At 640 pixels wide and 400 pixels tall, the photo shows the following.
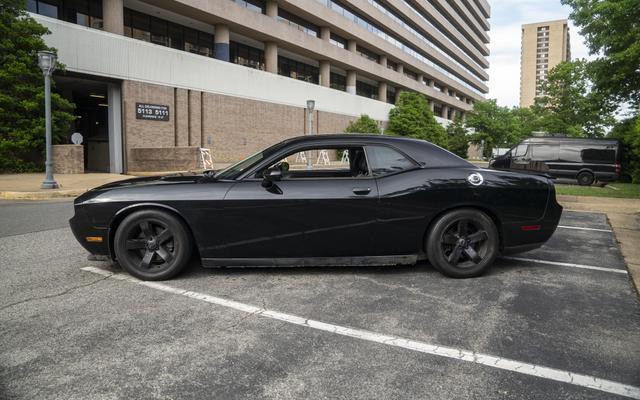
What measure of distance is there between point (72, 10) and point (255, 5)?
12.3 m

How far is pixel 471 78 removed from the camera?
3152 inches

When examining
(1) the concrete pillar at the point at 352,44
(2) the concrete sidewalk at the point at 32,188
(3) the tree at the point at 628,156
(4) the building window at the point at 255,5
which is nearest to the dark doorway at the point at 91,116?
(2) the concrete sidewalk at the point at 32,188

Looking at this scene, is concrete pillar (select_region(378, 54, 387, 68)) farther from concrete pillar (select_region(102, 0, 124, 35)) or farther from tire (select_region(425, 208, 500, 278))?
tire (select_region(425, 208, 500, 278))

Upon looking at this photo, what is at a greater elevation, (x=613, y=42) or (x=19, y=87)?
(x=613, y=42)

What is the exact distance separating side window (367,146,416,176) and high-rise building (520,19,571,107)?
175m

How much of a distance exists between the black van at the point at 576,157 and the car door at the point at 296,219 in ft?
50.4

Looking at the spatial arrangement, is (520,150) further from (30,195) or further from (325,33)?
(325,33)

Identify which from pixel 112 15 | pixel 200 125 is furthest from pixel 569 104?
pixel 112 15

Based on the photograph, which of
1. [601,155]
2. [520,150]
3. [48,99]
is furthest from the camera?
[520,150]

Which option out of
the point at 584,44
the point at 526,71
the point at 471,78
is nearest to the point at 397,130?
the point at 584,44

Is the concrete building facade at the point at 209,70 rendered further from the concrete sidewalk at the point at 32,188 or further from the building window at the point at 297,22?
the concrete sidewalk at the point at 32,188

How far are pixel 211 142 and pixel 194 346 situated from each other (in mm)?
24436

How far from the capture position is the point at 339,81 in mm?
43656

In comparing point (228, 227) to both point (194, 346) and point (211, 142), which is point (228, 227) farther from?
point (211, 142)
